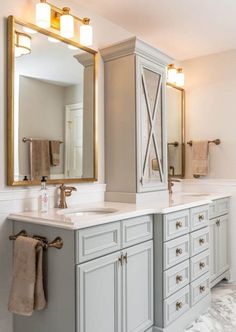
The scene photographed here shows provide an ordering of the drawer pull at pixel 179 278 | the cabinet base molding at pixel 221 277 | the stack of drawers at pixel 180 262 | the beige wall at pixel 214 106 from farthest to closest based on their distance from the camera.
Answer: the beige wall at pixel 214 106
the cabinet base molding at pixel 221 277
the drawer pull at pixel 179 278
the stack of drawers at pixel 180 262

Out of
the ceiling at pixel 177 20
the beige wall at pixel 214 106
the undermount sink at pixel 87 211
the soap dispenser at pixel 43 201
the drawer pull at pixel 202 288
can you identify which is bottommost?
the drawer pull at pixel 202 288

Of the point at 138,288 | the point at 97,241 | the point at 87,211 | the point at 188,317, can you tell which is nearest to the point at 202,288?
the point at 188,317

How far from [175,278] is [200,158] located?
1573mm

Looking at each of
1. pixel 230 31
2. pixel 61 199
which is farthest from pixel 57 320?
pixel 230 31

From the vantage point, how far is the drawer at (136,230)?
1.92 meters

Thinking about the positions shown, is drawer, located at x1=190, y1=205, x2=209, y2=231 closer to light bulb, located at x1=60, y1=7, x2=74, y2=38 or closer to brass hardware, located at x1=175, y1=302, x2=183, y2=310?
brass hardware, located at x1=175, y1=302, x2=183, y2=310

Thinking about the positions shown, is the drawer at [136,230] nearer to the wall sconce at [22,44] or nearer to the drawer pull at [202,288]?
the drawer pull at [202,288]

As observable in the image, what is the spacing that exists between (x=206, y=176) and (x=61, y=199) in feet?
6.20

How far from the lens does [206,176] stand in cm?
351

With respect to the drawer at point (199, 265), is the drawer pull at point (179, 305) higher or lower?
lower

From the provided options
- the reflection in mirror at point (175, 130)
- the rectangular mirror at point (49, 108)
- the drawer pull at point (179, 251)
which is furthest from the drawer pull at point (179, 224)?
the reflection in mirror at point (175, 130)

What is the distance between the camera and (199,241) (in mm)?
2555

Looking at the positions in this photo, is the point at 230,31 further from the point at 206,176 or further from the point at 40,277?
the point at 40,277

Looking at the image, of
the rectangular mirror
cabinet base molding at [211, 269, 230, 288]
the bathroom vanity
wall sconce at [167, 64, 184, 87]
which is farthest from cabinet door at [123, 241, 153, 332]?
wall sconce at [167, 64, 184, 87]
